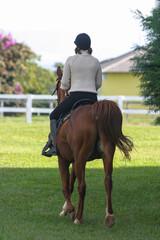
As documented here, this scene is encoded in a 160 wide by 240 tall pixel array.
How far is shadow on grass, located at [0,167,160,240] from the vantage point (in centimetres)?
670

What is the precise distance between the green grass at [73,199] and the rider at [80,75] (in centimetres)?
143

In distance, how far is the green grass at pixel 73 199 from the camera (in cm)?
673

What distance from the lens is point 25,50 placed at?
41.0 meters

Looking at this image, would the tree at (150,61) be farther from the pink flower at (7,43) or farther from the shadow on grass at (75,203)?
the pink flower at (7,43)

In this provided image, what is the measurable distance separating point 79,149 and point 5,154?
30.8 feet

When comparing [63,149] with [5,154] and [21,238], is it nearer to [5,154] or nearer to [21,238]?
[21,238]

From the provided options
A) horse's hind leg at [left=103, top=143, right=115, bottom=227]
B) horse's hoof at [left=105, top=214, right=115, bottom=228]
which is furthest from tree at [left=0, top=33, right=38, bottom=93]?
horse's hoof at [left=105, top=214, right=115, bottom=228]

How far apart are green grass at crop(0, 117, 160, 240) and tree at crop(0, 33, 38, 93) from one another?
79.1 ft

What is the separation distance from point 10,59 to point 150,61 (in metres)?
32.5

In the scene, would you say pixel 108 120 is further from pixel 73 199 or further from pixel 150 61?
pixel 150 61

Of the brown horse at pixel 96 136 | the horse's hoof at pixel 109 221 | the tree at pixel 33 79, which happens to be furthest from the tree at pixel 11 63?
the horse's hoof at pixel 109 221

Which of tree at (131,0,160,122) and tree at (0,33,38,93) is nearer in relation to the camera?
tree at (131,0,160,122)

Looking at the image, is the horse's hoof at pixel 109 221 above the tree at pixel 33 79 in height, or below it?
above

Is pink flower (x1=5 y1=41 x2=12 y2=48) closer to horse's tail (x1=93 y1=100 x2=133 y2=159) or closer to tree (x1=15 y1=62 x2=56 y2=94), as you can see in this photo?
tree (x1=15 y1=62 x2=56 y2=94)
